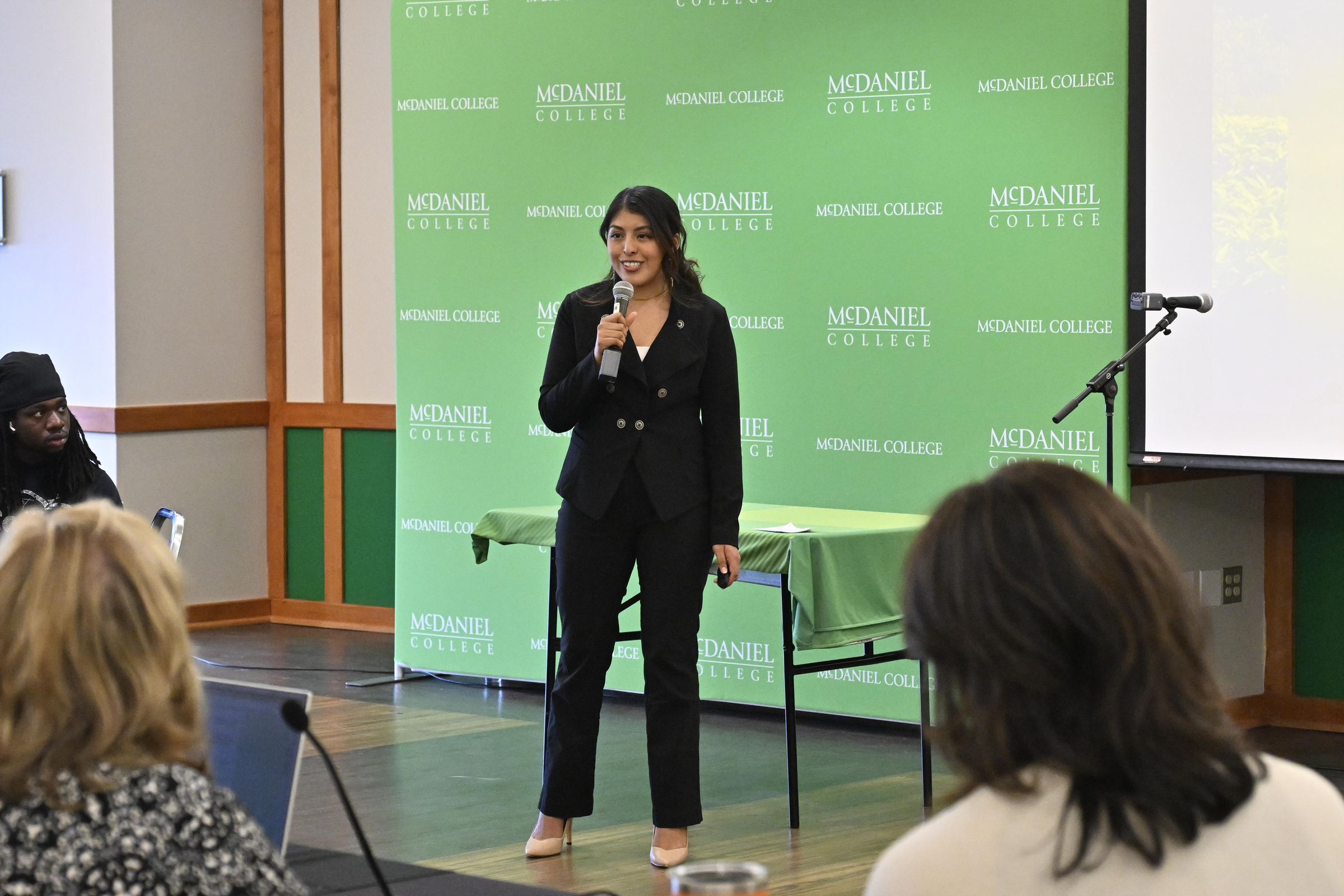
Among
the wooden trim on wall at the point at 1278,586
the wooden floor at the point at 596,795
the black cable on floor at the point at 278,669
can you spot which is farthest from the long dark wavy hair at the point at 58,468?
the wooden trim on wall at the point at 1278,586

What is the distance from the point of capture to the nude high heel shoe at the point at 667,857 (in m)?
3.79

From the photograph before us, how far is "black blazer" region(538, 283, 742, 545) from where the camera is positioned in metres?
3.73

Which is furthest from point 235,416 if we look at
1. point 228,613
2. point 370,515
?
point 228,613

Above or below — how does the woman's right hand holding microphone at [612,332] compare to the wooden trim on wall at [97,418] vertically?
above

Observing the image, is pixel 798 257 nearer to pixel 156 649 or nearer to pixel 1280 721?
pixel 1280 721

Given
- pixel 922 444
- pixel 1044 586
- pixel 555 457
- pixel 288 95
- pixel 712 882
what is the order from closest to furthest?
1. pixel 1044 586
2. pixel 712 882
3. pixel 922 444
4. pixel 555 457
5. pixel 288 95

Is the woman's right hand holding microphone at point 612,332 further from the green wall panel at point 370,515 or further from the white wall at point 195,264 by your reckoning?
the white wall at point 195,264

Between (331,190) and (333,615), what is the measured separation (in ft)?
6.52

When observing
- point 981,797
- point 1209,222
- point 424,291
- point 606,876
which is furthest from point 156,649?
point 424,291

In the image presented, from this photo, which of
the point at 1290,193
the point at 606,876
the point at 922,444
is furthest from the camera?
the point at 922,444

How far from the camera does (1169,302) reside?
4480 mm

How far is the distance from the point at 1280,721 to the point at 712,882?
4.53 meters

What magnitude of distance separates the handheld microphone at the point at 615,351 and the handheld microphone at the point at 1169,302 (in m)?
1.53

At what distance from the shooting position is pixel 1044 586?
1152 millimetres
